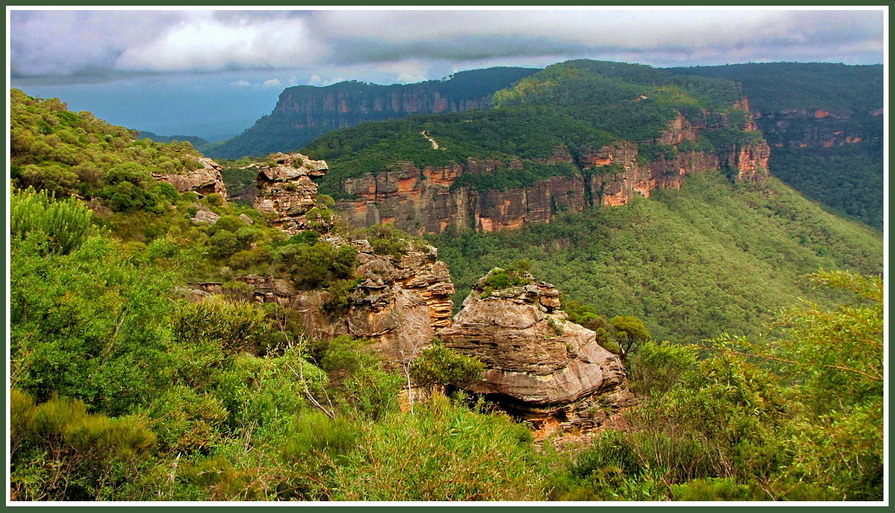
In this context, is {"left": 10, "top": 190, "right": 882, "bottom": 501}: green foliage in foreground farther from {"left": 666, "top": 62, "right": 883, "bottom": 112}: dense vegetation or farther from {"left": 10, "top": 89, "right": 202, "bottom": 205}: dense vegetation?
{"left": 666, "top": 62, "right": 883, "bottom": 112}: dense vegetation

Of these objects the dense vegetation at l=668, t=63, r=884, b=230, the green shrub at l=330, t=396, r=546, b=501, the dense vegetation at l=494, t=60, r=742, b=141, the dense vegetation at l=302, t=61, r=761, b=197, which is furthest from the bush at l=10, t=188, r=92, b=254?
the dense vegetation at l=668, t=63, r=884, b=230

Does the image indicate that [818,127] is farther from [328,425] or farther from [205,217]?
[328,425]

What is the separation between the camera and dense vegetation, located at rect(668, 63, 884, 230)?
88062 millimetres

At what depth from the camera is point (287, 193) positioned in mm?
26078

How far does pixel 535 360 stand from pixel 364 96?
167 m

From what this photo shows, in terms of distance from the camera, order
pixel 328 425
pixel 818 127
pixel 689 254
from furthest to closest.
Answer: pixel 818 127, pixel 689 254, pixel 328 425

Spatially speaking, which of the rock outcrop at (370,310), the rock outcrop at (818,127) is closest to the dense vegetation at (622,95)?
the rock outcrop at (818,127)

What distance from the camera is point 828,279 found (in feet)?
23.3

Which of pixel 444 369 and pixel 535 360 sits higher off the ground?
pixel 444 369

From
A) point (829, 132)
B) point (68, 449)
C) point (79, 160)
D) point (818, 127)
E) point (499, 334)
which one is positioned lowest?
point (499, 334)

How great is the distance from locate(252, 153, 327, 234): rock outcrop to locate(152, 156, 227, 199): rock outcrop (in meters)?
2.22

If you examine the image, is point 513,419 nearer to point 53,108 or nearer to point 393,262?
point 393,262

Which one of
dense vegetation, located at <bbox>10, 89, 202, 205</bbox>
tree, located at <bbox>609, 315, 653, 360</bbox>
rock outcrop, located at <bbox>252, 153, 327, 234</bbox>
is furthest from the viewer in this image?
tree, located at <bbox>609, 315, 653, 360</bbox>

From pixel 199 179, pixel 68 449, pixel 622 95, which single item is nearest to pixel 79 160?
pixel 199 179
